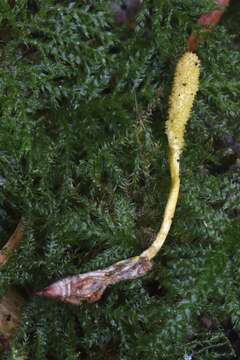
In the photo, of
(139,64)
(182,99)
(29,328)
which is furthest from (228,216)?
(29,328)

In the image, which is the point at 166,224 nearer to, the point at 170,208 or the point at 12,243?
the point at 170,208

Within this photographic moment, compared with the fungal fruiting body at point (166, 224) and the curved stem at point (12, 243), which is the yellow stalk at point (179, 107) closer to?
the fungal fruiting body at point (166, 224)

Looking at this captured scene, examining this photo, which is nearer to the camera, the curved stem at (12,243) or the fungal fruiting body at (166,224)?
the fungal fruiting body at (166,224)

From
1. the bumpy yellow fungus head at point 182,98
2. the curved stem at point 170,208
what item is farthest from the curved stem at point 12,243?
the bumpy yellow fungus head at point 182,98

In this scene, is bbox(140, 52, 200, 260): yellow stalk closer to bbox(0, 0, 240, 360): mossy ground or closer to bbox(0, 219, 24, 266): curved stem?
bbox(0, 0, 240, 360): mossy ground

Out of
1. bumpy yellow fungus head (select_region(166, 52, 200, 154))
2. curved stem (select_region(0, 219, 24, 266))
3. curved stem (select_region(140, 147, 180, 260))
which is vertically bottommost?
curved stem (select_region(140, 147, 180, 260))

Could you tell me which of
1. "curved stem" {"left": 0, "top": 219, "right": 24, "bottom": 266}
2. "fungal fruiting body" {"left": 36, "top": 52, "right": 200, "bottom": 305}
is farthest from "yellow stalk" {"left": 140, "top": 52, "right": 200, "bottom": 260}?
"curved stem" {"left": 0, "top": 219, "right": 24, "bottom": 266}

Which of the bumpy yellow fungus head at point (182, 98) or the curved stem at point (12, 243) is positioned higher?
the bumpy yellow fungus head at point (182, 98)

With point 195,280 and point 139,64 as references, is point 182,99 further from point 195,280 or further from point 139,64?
point 195,280
